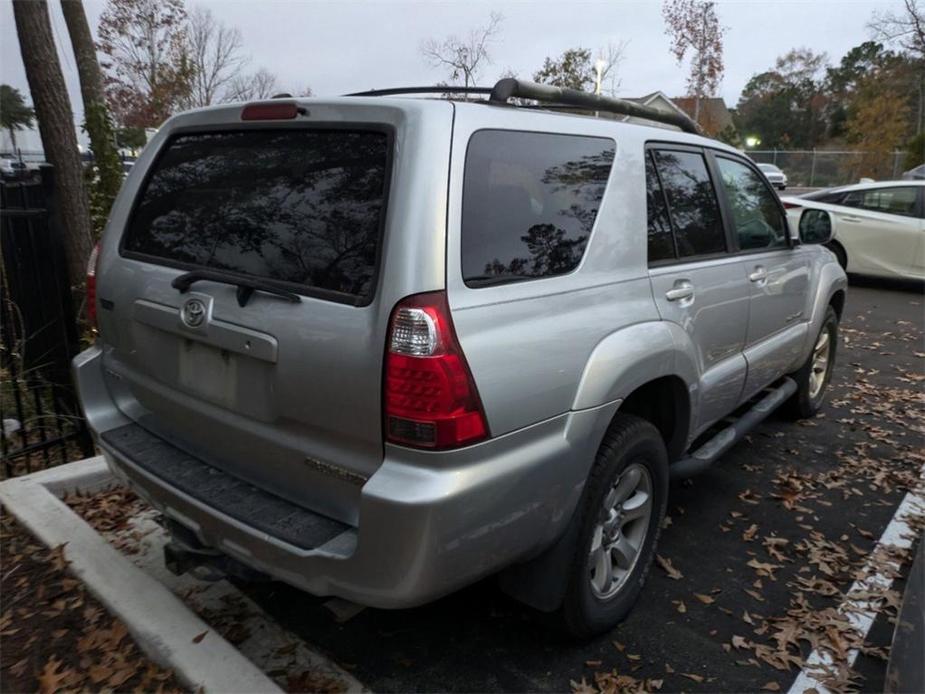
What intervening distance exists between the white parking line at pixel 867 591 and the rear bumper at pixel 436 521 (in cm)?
119

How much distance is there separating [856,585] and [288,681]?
252 cm

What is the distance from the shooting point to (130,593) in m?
2.68

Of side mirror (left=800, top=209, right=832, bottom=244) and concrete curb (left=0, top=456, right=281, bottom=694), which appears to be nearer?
concrete curb (left=0, top=456, right=281, bottom=694)

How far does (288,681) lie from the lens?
8.02 feet

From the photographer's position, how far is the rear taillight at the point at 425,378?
6.27ft

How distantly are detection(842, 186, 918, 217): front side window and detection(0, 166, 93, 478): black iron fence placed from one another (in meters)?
11.1

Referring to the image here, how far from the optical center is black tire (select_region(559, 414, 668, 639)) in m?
2.45

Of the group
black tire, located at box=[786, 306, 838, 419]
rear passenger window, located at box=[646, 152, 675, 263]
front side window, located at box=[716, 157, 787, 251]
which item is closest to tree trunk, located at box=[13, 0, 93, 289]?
rear passenger window, located at box=[646, 152, 675, 263]

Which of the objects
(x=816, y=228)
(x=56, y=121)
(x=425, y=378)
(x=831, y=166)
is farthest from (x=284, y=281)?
(x=831, y=166)

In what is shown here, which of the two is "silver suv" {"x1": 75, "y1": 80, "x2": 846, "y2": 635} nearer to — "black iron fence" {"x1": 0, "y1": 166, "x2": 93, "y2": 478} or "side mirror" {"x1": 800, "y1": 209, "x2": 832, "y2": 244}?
"black iron fence" {"x1": 0, "y1": 166, "x2": 93, "y2": 478}

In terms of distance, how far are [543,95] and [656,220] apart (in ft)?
2.47

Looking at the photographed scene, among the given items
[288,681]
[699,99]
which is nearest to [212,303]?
[288,681]

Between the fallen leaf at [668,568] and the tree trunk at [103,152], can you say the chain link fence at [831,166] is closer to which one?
the tree trunk at [103,152]

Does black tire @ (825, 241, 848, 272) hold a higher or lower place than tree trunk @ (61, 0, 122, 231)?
lower
